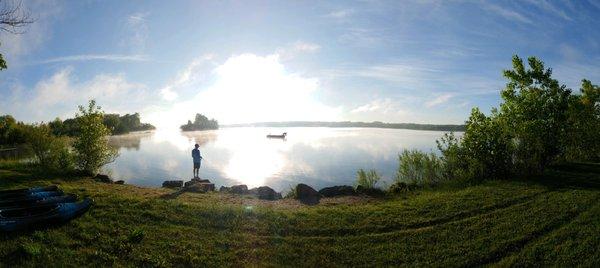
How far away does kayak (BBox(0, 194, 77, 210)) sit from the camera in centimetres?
1642

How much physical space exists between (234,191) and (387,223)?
12273mm

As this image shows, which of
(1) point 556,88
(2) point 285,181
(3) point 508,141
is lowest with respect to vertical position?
(2) point 285,181

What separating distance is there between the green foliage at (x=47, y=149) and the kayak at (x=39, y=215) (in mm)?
17238

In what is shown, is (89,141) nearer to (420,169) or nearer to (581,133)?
(420,169)

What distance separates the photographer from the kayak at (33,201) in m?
16.4

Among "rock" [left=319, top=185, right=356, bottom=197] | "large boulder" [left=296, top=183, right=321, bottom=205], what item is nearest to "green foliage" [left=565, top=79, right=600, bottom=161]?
"rock" [left=319, top=185, right=356, bottom=197]

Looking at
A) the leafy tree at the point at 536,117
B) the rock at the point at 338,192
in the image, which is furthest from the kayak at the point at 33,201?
the leafy tree at the point at 536,117

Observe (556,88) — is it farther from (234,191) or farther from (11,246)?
(11,246)

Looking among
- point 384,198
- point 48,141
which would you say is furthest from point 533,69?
point 48,141

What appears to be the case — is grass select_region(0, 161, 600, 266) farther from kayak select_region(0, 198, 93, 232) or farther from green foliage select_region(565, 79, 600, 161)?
green foliage select_region(565, 79, 600, 161)

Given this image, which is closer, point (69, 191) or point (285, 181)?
point (69, 191)

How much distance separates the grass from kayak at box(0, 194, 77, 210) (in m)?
1.53

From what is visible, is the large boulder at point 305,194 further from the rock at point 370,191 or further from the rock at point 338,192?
the rock at point 370,191

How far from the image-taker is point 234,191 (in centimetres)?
2627
